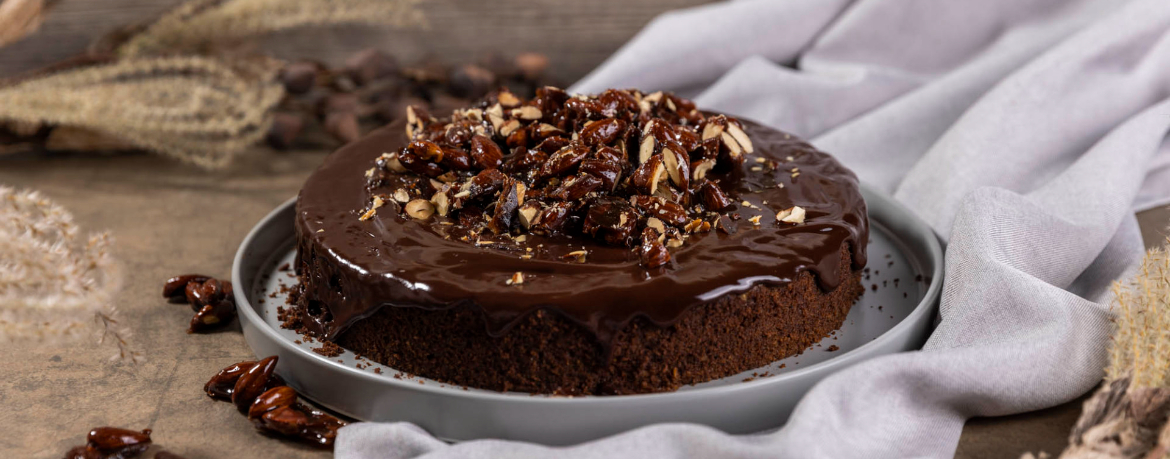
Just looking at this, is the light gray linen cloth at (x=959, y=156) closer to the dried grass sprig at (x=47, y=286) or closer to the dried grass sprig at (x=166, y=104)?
the dried grass sprig at (x=47, y=286)

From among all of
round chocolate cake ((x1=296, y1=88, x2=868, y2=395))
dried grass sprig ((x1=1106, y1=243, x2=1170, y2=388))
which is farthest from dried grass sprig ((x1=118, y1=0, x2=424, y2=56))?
dried grass sprig ((x1=1106, y1=243, x2=1170, y2=388))

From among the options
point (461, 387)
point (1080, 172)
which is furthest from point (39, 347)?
point (1080, 172)

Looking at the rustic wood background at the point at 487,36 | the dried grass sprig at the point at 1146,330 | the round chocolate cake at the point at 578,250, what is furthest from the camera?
the rustic wood background at the point at 487,36

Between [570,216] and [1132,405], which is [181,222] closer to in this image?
[570,216]

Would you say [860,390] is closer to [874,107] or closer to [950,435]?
[950,435]

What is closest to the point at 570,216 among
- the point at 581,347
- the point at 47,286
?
the point at 581,347

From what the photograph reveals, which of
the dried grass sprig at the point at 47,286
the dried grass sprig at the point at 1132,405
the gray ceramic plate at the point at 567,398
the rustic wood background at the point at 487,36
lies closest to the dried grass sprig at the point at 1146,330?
the dried grass sprig at the point at 1132,405

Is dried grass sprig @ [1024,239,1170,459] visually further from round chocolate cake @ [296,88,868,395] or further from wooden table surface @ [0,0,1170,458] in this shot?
round chocolate cake @ [296,88,868,395]
